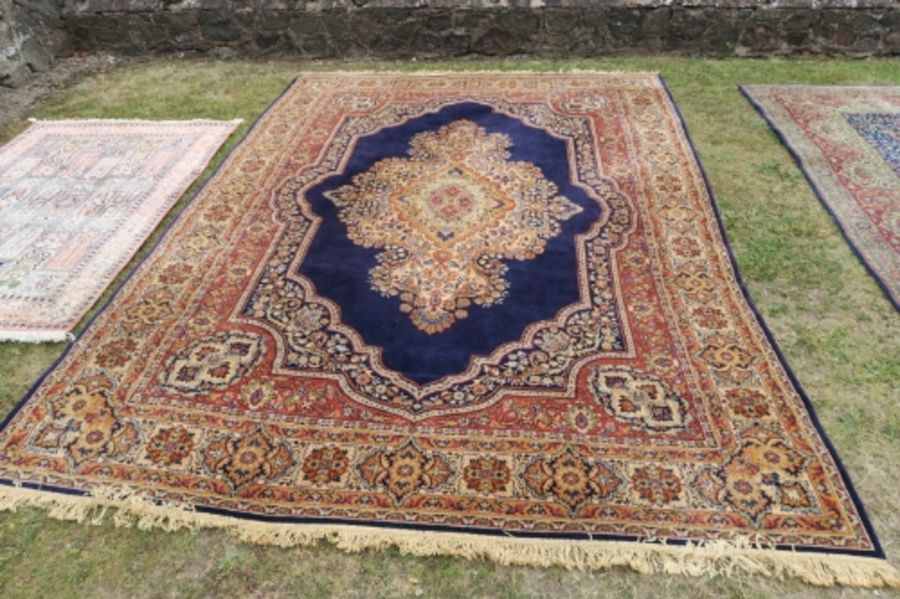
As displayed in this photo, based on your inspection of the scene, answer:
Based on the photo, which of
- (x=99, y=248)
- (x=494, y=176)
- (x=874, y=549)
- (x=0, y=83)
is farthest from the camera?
(x=0, y=83)

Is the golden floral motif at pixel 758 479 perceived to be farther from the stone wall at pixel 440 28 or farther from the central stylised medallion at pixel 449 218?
the stone wall at pixel 440 28

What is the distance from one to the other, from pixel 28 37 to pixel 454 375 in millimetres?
5539

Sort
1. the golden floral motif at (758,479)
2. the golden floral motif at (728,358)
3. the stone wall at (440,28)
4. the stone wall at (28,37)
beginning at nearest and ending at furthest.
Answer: the golden floral motif at (758,479) → the golden floral motif at (728,358) → the stone wall at (28,37) → the stone wall at (440,28)

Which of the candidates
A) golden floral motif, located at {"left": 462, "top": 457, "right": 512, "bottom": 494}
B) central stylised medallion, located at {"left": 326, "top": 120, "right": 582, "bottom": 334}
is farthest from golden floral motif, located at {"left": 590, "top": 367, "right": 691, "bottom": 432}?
central stylised medallion, located at {"left": 326, "top": 120, "right": 582, "bottom": 334}

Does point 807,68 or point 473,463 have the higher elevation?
point 807,68

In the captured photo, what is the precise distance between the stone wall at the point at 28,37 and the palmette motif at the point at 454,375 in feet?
9.69

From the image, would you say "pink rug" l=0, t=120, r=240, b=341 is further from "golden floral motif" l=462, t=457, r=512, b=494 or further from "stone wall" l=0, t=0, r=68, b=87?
"golden floral motif" l=462, t=457, r=512, b=494

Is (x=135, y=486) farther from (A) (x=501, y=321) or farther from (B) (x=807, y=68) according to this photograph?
(B) (x=807, y=68)

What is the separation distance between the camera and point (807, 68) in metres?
5.61

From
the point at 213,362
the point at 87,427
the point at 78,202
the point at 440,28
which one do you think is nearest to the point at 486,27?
the point at 440,28

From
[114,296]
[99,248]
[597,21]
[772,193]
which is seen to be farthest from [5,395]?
[597,21]

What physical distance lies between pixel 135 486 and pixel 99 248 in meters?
1.85

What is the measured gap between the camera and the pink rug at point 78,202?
3379mm

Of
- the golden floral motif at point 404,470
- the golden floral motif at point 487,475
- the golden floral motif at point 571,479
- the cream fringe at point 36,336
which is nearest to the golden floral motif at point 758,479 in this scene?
the golden floral motif at point 571,479
